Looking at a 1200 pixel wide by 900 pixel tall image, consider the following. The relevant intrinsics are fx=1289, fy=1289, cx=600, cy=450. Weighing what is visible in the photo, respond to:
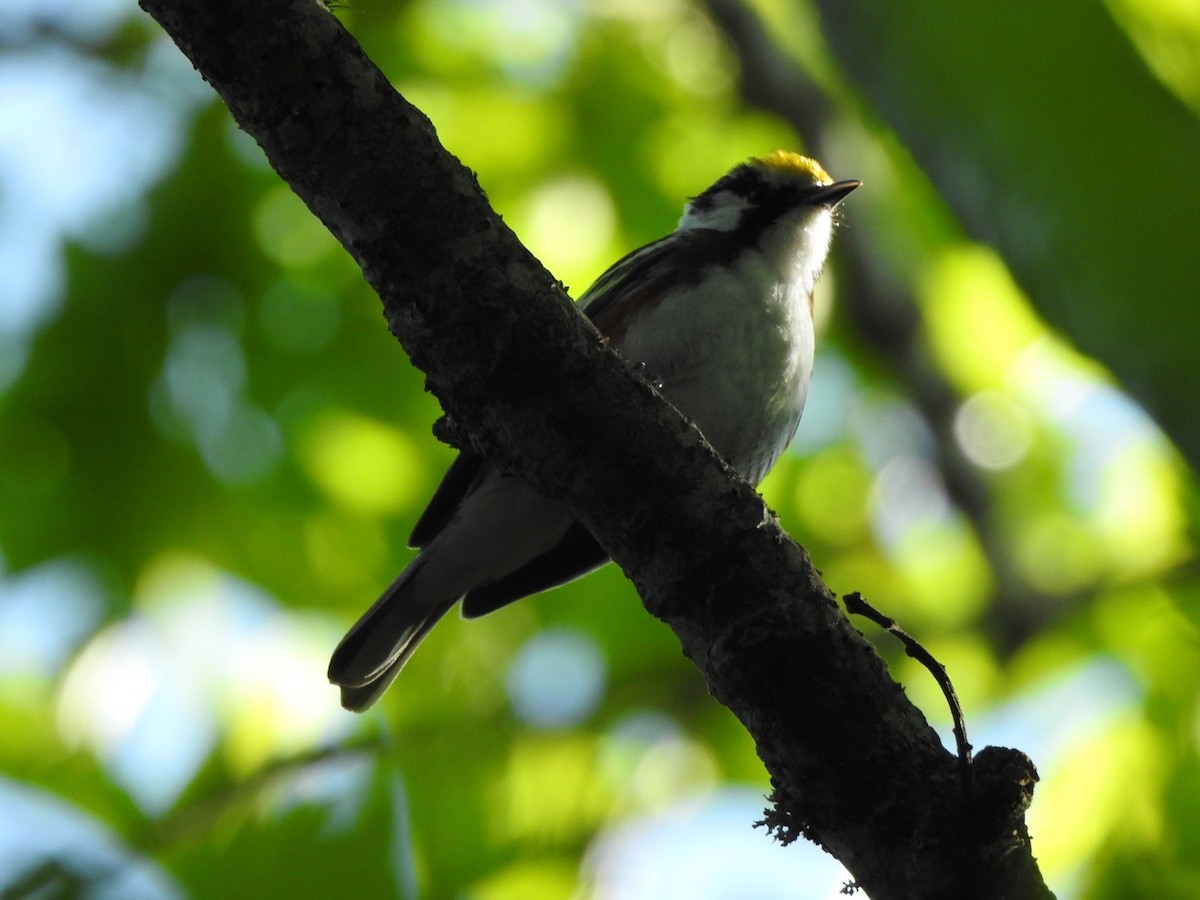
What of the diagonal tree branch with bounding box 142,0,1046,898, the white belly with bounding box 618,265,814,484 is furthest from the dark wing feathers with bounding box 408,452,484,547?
the diagonal tree branch with bounding box 142,0,1046,898

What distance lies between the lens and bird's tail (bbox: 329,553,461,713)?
405 cm

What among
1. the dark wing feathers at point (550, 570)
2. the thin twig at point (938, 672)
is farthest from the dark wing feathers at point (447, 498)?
the thin twig at point (938, 672)

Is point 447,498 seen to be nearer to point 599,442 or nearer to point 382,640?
point 382,640

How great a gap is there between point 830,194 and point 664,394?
4.49ft

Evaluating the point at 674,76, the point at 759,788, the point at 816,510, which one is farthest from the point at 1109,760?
the point at 674,76

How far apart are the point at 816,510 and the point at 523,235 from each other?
5.24 feet

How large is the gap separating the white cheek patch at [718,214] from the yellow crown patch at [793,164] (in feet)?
0.60

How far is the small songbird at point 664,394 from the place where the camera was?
395 cm

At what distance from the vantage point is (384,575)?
4395 mm

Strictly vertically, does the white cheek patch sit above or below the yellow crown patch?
below

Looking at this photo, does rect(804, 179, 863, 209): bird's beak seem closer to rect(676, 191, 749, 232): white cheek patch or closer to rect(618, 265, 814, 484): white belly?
rect(676, 191, 749, 232): white cheek patch

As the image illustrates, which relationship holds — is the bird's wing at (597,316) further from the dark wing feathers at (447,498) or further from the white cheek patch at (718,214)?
the white cheek patch at (718,214)

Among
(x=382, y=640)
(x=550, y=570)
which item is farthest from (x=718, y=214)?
(x=382, y=640)

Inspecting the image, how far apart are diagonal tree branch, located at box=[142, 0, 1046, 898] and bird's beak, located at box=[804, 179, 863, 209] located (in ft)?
9.28
